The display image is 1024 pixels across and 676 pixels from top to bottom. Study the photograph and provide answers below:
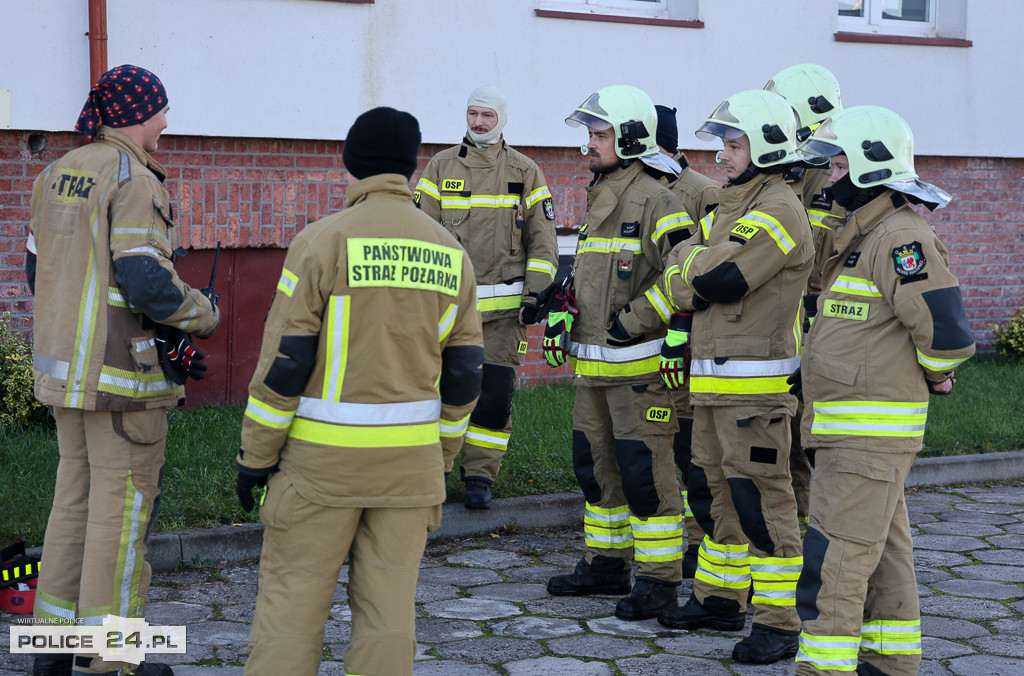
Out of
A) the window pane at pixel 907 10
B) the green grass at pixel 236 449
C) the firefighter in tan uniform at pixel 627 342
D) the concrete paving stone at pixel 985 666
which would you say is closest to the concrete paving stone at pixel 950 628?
the concrete paving stone at pixel 985 666

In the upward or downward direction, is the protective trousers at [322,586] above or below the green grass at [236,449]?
above

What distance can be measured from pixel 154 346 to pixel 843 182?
8.56ft

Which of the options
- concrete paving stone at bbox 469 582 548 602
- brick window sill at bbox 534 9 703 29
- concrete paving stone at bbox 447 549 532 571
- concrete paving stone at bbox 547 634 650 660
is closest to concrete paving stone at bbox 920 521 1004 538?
concrete paving stone at bbox 447 549 532 571

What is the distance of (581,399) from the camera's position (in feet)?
18.6

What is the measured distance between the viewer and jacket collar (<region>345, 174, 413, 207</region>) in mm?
3609

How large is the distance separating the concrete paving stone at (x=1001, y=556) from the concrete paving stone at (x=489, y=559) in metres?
2.42

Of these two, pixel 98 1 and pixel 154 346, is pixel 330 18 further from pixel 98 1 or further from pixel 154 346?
pixel 154 346

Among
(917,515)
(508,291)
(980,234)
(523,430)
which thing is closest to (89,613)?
(508,291)

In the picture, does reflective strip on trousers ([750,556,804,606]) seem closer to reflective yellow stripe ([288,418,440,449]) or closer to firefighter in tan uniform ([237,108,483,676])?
firefighter in tan uniform ([237,108,483,676])

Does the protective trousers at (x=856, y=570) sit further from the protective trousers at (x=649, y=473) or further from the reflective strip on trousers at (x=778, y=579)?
the protective trousers at (x=649, y=473)

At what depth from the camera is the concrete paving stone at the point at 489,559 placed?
20.2 ft

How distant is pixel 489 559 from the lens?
6242 millimetres

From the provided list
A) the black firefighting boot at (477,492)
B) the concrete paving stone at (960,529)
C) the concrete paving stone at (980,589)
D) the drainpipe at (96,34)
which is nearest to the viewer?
the concrete paving stone at (980,589)

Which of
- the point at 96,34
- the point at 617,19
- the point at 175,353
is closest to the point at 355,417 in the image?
the point at 175,353
